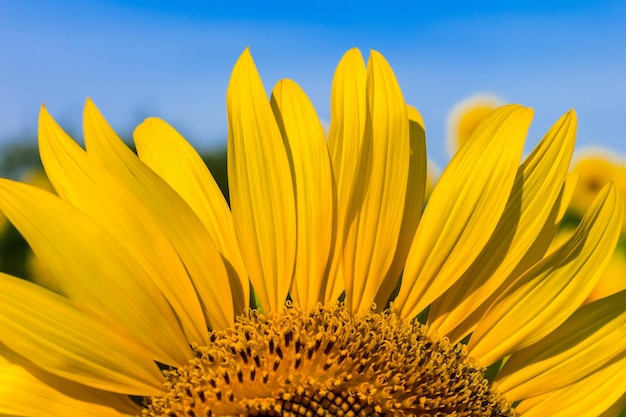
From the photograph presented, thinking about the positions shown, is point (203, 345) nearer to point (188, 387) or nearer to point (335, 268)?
point (188, 387)

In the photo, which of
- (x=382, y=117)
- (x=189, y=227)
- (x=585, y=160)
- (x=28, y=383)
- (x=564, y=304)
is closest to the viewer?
(x=28, y=383)

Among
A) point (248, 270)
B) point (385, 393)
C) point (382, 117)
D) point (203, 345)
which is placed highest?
point (382, 117)

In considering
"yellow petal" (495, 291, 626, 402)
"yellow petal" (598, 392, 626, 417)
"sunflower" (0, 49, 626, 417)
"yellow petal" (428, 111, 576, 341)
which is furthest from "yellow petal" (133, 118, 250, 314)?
"yellow petal" (598, 392, 626, 417)

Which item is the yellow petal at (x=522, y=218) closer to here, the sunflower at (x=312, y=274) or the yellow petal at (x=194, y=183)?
the sunflower at (x=312, y=274)

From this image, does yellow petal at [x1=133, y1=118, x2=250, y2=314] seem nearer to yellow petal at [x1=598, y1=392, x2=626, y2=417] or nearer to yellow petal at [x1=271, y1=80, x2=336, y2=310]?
yellow petal at [x1=271, y1=80, x2=336, y2=310]

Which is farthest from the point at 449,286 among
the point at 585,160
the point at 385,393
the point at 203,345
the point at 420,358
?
the point at 585,160

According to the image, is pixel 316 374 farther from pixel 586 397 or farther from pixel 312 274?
pixel 586 397
